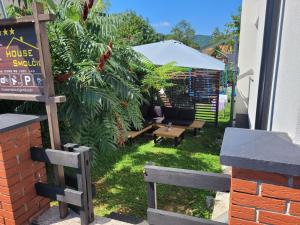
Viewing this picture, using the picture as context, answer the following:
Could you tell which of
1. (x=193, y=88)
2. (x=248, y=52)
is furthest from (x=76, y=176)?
(x=193, y=88)

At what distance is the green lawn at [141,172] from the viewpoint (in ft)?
13.2

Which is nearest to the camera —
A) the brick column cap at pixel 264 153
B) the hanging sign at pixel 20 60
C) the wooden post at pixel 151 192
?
the brick column cap at pixel 264 153

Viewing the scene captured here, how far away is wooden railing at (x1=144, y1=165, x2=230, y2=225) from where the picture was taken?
6.62ft

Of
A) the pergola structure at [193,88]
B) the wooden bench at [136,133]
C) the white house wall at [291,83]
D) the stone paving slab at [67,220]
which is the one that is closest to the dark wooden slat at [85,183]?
the stone paving slab at [67,220]

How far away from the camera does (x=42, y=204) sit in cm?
289

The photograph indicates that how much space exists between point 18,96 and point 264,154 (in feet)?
7.65

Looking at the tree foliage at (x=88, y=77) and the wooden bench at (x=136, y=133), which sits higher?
the tree foliage at (x=88, y=77)

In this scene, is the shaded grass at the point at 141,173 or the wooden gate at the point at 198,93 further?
the wooden gate at the point at 198,93

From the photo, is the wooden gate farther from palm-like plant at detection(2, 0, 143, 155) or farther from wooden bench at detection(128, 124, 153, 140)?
palm-like plant at detection(2, 0, 143, 155)

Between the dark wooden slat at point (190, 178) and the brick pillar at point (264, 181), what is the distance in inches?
11.5

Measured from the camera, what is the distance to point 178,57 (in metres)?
8.73

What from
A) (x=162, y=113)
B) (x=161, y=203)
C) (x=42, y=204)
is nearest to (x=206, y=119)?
(x=162, y=113)

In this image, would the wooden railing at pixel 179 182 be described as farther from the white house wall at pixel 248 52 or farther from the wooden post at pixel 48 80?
the white house wall at pixel 248 52

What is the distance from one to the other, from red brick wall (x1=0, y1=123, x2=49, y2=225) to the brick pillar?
1945 millimetres
